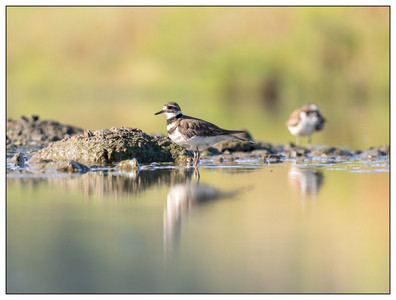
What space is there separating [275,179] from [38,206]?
489cm

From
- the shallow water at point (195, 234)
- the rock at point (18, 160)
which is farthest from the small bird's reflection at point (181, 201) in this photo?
the rock at point (18, 160)

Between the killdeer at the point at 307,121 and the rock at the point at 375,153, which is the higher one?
the killdeer at the point at 307,121

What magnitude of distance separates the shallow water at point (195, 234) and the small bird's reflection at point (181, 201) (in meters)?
0.02

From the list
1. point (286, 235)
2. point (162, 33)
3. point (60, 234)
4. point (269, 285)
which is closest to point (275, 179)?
point (286, 235)

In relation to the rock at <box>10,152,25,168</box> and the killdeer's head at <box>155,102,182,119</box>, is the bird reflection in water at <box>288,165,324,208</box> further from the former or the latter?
the rock at <box>10,152,25,168</box>

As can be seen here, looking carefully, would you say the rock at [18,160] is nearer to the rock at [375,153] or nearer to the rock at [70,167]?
the rock at [70,167]

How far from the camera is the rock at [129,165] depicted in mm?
13883

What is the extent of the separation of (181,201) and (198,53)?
344 feet

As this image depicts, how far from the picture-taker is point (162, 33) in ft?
393

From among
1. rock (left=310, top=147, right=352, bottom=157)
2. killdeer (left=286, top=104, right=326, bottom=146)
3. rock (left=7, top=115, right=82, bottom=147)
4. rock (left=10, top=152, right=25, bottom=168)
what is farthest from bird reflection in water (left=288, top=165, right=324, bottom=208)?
rock (left=7, top=115, right=82, bottom=147)

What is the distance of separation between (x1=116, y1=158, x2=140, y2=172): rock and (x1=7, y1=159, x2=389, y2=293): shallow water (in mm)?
658

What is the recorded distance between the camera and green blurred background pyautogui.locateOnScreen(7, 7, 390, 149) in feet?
311

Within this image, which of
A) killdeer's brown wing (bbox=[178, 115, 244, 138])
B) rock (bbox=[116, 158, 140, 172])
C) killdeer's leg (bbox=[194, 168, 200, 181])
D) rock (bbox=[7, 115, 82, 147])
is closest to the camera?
killdeer's leg (bbox=[194, 168, 200, 181])

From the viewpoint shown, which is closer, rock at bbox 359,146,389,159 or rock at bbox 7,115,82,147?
rock at bbox 359,146,389,159
